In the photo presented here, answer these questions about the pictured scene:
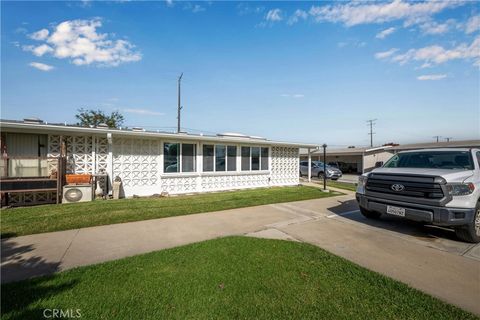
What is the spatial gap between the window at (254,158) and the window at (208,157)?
202cm

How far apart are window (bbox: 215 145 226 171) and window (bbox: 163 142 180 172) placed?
1.98m

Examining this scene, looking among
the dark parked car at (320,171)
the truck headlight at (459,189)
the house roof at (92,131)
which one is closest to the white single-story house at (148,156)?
the house roof at (92,131)

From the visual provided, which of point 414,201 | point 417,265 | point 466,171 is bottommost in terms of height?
point 417,265

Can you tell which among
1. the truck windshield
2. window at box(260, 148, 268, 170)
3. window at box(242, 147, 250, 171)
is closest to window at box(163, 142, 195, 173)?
window at box(242, 147, 250, 171)

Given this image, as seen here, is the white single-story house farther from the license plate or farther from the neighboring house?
the neighboring house

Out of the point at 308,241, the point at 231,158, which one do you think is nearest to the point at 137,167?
the point at 231,158

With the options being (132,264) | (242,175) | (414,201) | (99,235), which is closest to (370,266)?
(414,201)

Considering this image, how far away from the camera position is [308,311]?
2447 millimetres

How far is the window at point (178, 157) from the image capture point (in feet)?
34.7

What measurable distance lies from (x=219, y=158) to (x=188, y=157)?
5.46 feet

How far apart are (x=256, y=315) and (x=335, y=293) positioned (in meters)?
1.05

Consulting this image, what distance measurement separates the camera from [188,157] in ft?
36.5

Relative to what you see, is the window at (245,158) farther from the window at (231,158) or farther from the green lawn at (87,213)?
the green lawn at (87,213)

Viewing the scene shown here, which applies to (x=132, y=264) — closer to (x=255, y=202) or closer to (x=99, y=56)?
(x=255, y=202)
